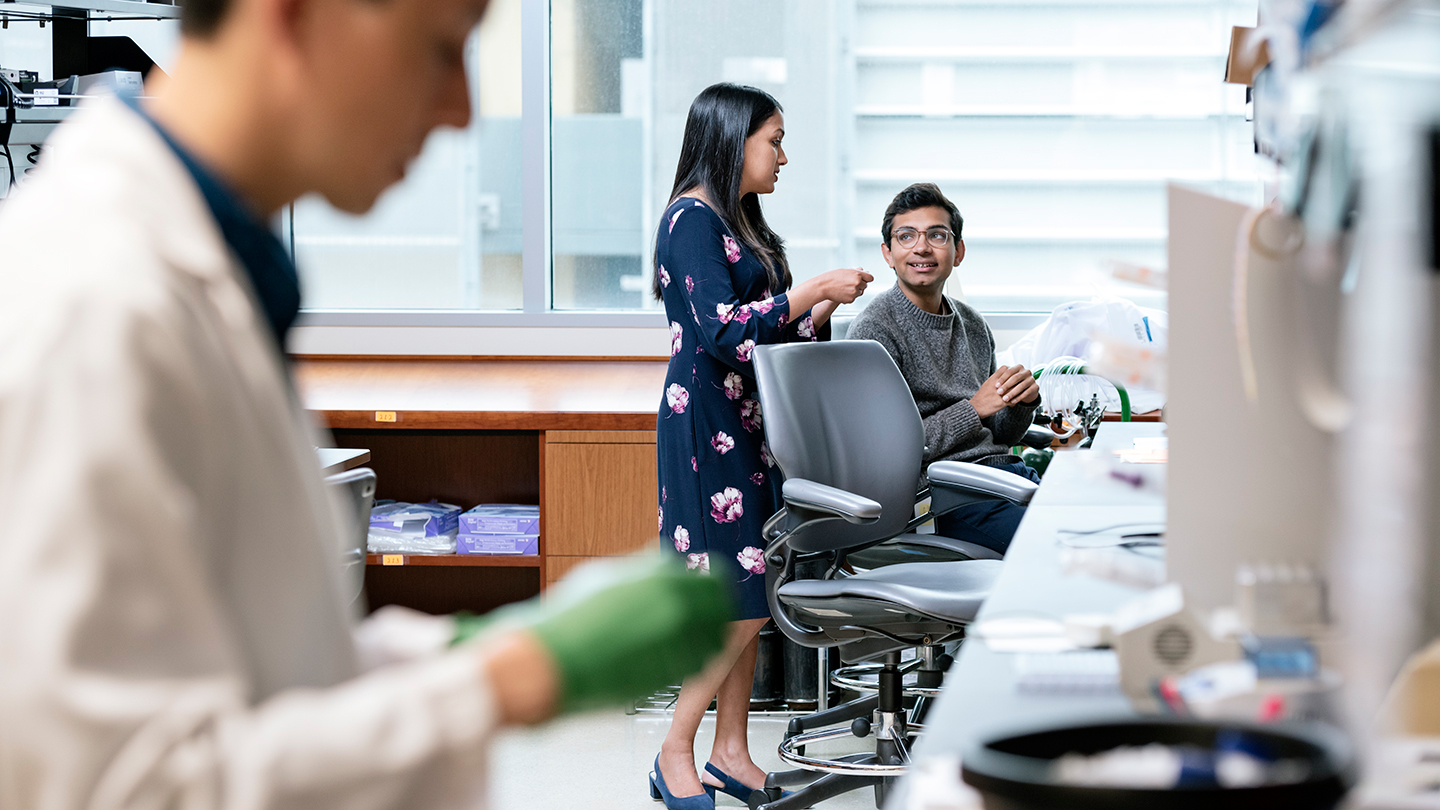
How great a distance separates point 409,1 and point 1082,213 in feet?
12.4

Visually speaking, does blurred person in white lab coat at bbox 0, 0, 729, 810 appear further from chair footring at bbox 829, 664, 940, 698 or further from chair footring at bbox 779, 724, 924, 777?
chair footring at bbox 829, 664, 940, 698

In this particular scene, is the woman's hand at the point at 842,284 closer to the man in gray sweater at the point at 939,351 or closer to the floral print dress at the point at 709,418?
the floral print dress at the point at 709,418

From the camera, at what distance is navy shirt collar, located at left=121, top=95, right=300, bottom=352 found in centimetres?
56

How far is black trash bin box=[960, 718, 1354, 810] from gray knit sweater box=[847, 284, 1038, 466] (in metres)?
2.07

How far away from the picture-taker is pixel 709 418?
2512mm

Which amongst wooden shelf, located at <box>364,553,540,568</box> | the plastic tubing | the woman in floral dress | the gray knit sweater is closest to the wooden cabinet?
wooden shelf, located at <box>364,553,540,568</box>

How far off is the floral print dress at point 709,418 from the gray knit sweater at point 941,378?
42 cm

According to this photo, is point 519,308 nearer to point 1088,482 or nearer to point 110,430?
point 1088,482

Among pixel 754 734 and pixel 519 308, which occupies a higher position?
pixel 519 308

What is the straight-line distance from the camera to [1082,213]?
405cm

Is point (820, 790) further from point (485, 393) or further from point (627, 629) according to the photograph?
point (627, 629)

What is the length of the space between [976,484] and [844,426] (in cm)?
28

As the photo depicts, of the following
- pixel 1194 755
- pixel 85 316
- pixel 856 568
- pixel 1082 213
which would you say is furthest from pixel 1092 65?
pixel 85 316

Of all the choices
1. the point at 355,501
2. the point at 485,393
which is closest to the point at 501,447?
the point at 485,393
